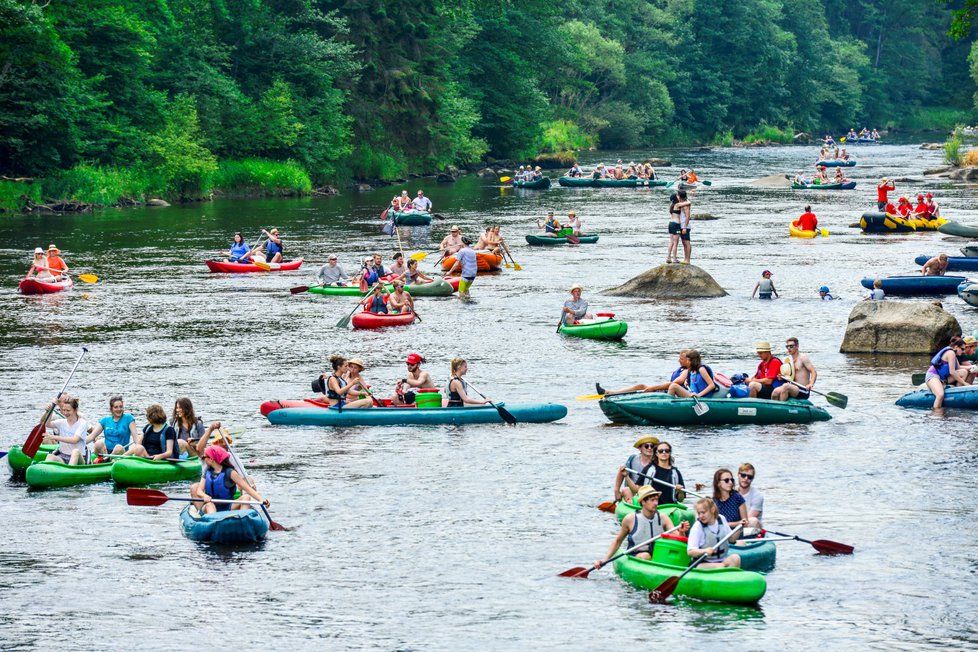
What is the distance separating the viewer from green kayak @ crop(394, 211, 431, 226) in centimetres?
4816

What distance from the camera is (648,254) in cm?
3981

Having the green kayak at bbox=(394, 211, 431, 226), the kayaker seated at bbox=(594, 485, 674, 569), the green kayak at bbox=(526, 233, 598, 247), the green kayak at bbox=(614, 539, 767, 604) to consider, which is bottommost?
the green kayak at bbox=(614, 539, 767, 604)

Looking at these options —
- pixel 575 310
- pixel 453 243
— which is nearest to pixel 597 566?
pixel 575 310

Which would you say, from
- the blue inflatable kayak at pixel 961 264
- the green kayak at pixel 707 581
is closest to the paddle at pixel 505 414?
the green kayak at pixel 707 581

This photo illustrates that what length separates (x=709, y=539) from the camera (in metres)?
13.0

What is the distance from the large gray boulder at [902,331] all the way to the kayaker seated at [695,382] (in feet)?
19.7

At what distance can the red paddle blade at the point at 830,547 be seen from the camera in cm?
1402

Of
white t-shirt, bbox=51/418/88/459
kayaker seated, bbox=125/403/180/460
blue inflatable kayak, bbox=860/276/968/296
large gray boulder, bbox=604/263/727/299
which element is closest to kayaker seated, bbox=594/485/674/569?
kayaker seated, bbox=125/403/180/460

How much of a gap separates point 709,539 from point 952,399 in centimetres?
867

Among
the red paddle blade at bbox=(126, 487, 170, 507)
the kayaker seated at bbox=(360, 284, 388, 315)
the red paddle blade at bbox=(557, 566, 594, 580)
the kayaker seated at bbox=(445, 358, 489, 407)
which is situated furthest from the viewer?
the kayaker seated at bbox=(360, 284, 388, 315)

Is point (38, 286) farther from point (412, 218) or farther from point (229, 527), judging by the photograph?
point (229, 527)

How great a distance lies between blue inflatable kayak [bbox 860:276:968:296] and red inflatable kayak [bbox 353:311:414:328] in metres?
11.0

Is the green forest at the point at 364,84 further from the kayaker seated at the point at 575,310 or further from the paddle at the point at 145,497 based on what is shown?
the paddle at the point at 145,497

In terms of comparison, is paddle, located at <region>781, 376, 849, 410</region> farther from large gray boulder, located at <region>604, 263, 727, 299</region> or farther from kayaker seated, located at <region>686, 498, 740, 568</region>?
large gray boulder, located at <region>604, 263, 727, 299</region>
